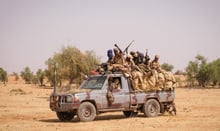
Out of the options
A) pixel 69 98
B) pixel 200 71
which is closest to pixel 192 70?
pixel 200 71

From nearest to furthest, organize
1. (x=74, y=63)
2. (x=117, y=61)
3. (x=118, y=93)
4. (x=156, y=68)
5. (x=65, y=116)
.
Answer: (x=118, y=93) → (x=65, y=116) → (x=117, y=61) → (x=156, y=68) → (x=74, y=63)

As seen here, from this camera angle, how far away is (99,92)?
15125 mm

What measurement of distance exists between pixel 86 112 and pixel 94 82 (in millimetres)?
1457

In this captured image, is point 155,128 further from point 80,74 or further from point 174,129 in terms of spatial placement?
point 80,74

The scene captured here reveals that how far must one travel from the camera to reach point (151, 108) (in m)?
16.7

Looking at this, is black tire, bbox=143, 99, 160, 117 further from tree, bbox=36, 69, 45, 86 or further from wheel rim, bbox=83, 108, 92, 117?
tree, bbox=36, 69, 45, 86

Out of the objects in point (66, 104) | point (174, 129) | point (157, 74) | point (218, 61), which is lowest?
point (174, 129)

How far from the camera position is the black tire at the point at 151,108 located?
16.5 m

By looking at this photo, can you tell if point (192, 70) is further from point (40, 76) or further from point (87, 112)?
point (87, 112)

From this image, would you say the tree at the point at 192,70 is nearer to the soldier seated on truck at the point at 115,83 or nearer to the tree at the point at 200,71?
the tree at the point at 200,71

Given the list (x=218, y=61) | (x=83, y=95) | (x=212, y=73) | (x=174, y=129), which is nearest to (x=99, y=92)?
(x=83, y=95)

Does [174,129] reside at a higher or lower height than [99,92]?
lower

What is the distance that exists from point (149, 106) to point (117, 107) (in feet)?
5.52

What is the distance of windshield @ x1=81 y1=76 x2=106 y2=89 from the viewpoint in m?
15.5
